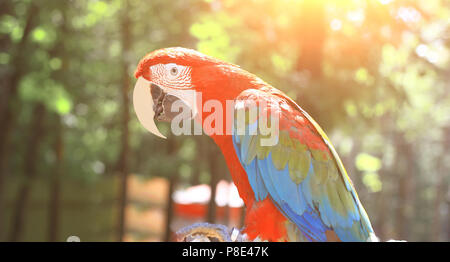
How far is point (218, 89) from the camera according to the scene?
6.24 feet

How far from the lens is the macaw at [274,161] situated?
1.87 meters

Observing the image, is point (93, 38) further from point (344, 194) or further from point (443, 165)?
point (443, 165)

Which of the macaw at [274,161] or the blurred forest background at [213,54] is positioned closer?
the macaw at [274,161]

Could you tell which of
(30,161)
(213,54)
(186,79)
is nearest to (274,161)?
(186,79)

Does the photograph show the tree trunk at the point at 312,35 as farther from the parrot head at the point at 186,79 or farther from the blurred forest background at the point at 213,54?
the parrot head at the point at 186,79

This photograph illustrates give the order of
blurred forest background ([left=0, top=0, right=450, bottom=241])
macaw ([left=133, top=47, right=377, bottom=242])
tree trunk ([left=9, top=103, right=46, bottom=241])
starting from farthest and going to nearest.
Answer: tree trunk ([left=9, top=103, right=46, bottom=241]) < blurred forest background ([left=0, top=0, right=450, bottom=241]) < macaw ([left=133, top=47, right=377, bottom=242])

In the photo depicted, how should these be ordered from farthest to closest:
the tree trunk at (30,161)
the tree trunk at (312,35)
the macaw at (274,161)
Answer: the tree trunk at (30,161) < the tree trunk at (312,35) < the macaw at (274,161)

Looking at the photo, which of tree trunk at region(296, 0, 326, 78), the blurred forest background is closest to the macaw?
the blurred forest background

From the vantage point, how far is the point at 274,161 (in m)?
1.91

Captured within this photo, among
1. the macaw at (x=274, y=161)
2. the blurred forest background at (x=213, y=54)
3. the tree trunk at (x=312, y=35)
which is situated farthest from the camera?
the blurred forest background at (x=213, y=54)

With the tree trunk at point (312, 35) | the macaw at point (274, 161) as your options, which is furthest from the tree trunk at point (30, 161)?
the macaw at point (274, 161)

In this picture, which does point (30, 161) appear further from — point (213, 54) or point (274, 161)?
point (274, 161)

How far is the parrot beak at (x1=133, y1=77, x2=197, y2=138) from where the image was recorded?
194cm

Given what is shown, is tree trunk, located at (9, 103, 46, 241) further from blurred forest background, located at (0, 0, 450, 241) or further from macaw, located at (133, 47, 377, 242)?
macaw, located at (133, 47, 377, 242)
